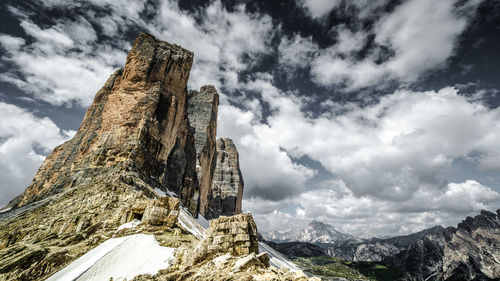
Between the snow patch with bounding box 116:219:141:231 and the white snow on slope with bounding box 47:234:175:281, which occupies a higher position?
the snow patch with bounding box 116:219:141:231

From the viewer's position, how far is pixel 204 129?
128 metres

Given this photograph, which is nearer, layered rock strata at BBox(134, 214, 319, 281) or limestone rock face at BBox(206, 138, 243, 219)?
layered rock strata at BBox(134, 214, 319, 281)

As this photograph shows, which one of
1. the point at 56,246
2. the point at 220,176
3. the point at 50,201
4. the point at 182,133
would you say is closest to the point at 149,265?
the point at 56,246

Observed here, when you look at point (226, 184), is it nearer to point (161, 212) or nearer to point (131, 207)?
point (131, 207)

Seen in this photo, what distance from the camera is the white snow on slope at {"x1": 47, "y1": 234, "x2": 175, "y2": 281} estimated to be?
16547 millimetres

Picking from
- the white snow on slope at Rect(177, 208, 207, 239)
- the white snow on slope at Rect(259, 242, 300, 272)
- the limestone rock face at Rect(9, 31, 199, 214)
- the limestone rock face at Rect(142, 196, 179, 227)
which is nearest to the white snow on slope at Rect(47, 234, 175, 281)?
the limestone rock face at Rect(142, 196, 179, 227)

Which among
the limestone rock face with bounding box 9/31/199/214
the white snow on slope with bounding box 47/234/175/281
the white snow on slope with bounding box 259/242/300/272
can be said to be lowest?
the white snow on slope with bounding box 259/242/300/272

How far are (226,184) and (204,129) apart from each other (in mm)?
51523

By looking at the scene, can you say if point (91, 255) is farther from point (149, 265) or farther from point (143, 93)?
point (143, 93)

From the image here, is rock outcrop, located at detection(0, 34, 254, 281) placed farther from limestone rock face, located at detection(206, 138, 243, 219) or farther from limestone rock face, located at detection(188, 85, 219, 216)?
limestone rock face, located at detection(206, 138, 243, 219)

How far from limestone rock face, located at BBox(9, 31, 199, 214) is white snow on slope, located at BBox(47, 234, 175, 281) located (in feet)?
88.3

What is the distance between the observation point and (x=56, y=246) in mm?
24766

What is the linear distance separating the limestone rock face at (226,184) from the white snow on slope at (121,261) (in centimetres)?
11812

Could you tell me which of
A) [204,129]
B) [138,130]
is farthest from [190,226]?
[204,129]
